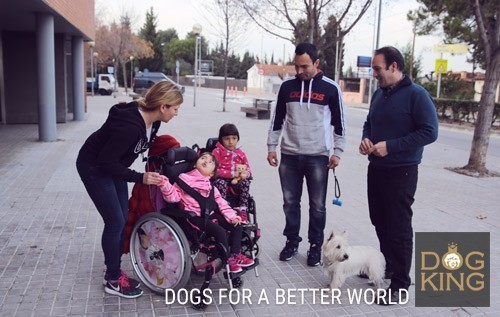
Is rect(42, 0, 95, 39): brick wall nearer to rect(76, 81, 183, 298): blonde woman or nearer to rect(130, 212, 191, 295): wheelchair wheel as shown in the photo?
rect(76, 81, 183, 298): blonde woman

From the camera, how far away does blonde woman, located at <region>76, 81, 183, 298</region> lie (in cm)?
337

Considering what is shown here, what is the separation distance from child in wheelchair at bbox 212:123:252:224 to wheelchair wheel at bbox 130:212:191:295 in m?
0.88

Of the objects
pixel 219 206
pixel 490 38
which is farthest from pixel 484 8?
pixel 219 206

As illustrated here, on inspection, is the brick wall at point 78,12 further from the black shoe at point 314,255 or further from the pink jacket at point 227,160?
the black shoe at point 314,255

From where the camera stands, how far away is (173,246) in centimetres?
368

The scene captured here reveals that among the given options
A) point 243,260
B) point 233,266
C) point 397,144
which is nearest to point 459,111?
point 397,144

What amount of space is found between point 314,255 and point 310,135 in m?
1.15

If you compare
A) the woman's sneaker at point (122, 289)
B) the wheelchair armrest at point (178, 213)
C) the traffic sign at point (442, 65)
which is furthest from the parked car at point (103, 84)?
the wheelchair armrest at point (178, 213)

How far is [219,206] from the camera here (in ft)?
13.0

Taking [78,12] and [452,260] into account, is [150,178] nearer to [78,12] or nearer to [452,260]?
[452,260]

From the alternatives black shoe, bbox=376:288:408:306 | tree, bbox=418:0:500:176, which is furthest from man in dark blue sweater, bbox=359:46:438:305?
tree, bbox=418:0:500:176

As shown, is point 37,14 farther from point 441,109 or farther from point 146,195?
point 441,109

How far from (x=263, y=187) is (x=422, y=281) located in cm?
425

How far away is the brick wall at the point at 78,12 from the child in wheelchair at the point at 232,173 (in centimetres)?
709
